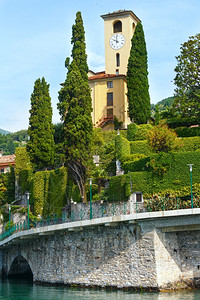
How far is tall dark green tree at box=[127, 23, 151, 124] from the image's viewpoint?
5550 centimetres

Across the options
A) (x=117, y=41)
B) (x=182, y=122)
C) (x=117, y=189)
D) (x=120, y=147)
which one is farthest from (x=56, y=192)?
(x=117, y=41)

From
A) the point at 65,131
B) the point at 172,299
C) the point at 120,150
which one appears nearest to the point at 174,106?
the point at 120,150

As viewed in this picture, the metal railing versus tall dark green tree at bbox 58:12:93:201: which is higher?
tall dark green tree at bbox 58:12:93:201

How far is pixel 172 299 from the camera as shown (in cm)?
2841

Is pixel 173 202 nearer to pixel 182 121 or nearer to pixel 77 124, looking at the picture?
pixel 77 124

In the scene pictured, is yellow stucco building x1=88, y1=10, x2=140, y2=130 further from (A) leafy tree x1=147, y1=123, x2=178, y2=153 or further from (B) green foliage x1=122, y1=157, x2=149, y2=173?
(B) green foliage x1=122, y1=157, x2=149, y2=173

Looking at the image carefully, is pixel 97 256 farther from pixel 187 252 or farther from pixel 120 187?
pixel 120 187

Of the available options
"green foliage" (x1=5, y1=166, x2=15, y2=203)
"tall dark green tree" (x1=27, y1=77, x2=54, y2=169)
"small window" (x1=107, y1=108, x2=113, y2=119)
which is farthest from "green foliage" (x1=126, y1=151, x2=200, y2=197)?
"green foliage" (x1=5, y1=166, x2=15, y2=203)

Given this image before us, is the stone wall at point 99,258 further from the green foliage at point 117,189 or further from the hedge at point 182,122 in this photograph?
the hedge at point 182,122

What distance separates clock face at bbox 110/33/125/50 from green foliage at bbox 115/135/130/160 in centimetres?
1958

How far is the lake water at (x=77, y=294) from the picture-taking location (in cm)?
2948

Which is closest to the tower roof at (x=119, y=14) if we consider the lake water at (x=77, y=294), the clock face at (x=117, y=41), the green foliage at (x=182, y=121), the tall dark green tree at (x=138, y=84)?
the clock face at (x=117, y=41)

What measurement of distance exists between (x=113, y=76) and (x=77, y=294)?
34.2 metres

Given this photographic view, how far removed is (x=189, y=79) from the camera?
1876 inches
